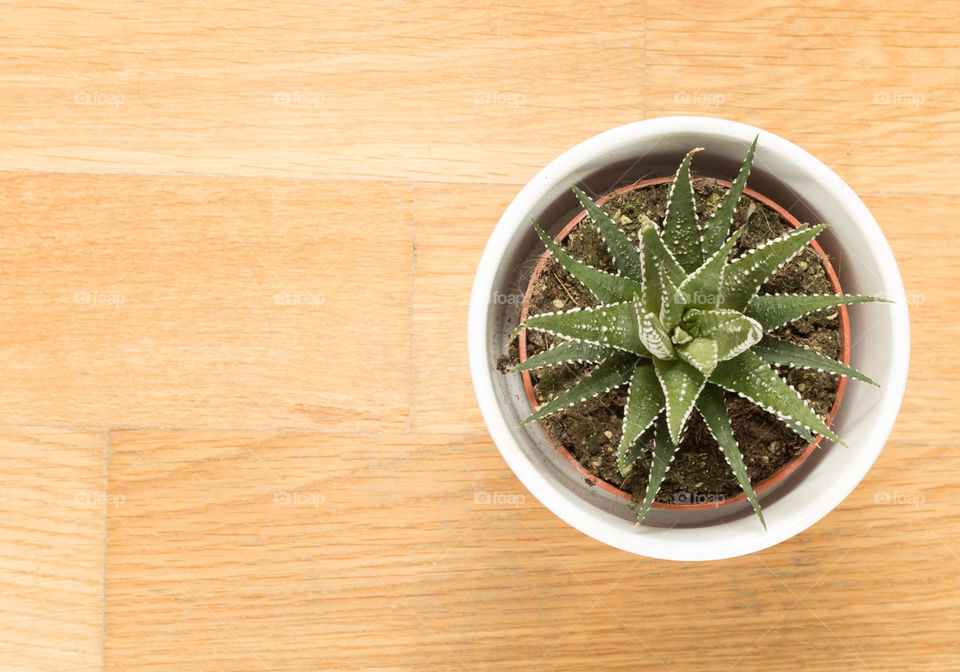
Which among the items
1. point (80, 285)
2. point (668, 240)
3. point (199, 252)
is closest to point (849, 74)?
point (668, 240)

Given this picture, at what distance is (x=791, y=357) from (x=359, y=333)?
64 centimetres

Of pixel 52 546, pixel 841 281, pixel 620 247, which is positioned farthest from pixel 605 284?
pixel 52 546

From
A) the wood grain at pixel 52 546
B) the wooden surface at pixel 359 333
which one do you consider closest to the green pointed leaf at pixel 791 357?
the wooden surface at pixel 359 333

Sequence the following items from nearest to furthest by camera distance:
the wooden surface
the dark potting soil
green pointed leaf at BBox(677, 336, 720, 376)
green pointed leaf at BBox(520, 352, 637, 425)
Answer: green pointed leaf at BBox(677, 336, 720, 376) → green pointed leaf at BBox(520, 352, 637, 425) → the dark potting soil → the wooden surface

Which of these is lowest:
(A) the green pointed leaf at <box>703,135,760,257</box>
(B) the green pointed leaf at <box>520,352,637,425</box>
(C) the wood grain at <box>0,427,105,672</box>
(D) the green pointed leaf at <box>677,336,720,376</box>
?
(C) the wood grain at <box>0,427,105,672</box>

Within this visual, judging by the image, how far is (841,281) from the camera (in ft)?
2.78

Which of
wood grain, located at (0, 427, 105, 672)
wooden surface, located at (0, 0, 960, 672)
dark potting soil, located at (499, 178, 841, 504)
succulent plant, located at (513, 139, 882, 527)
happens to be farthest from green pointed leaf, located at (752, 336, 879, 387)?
wood grain, located at (0, 427, 105, 672)

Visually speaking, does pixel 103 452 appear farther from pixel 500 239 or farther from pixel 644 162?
pixel 644 162

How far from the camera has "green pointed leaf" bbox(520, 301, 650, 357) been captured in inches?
24.9

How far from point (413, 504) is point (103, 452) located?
48 cm

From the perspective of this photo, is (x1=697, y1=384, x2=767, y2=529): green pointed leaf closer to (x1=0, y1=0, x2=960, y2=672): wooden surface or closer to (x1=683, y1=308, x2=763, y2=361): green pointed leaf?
(x1=683, y1=308, x2=763, y2=361): green pointed leaf

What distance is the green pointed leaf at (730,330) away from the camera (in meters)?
0.60

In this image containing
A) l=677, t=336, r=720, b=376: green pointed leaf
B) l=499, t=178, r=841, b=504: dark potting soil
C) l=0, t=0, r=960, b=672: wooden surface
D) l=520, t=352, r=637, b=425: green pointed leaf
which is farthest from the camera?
l=0, t=0, r=960, b=672: wooden surface

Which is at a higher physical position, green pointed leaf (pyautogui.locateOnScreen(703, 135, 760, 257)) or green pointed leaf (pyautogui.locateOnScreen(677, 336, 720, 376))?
green pointed leaf (pyautogui.locateOnScreen(703, 135, 760, 257))
